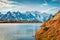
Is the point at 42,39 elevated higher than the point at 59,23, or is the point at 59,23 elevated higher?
the point at 59,23

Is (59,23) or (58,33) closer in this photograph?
(58,33)

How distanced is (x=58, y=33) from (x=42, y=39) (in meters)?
7.77

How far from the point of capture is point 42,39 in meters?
39.1

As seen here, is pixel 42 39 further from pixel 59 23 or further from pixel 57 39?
pixel 57 39

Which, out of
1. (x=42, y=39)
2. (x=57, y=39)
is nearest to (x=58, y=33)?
(x=57, y=39)

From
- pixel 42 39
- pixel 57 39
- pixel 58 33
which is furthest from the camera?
pixel 42 39

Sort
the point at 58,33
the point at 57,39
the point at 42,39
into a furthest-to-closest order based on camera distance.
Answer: the point at 42,39 < the point at 58,33 < the point at 57,39

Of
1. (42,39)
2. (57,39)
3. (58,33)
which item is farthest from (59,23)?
(57,39)

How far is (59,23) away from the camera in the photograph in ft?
130

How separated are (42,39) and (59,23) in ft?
15.9

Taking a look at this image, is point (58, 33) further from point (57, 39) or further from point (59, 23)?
point (59, 23)

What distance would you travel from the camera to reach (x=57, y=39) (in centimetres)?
2947

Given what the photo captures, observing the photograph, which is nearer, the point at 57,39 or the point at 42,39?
the point at 57,39


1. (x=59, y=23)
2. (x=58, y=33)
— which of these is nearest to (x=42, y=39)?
(x=59, y=23)
